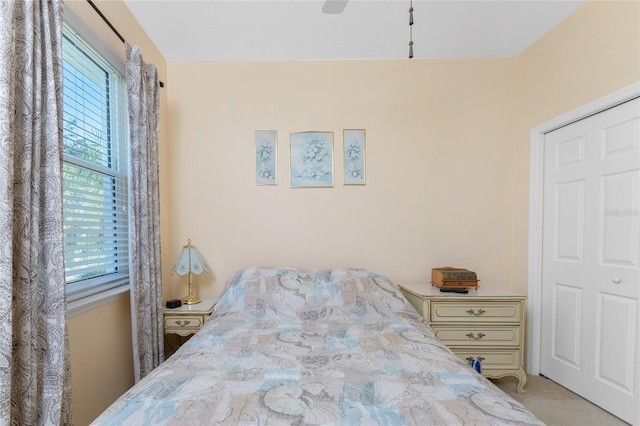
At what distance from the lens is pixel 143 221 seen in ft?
6.69

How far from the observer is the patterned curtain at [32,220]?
1025 mm

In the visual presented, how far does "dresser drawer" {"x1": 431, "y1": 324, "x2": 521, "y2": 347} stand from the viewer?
2.26m

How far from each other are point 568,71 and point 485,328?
195 centimetres

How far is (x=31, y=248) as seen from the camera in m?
1.16

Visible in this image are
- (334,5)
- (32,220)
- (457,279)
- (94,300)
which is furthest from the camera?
(457,279)

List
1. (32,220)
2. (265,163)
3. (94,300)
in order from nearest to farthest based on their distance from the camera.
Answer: (32,220), (94,300), (265,163)

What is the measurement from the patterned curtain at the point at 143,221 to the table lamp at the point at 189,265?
261 mm

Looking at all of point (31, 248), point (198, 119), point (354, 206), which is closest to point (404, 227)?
point (354, 206)

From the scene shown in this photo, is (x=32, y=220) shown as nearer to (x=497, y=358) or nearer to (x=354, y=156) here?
(x=354, y=156)

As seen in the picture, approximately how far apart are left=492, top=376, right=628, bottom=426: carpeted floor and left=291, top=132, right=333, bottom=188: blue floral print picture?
2.12 meters

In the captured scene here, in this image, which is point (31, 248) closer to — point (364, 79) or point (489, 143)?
point (364, 79)

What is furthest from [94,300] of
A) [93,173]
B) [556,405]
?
[556,405]

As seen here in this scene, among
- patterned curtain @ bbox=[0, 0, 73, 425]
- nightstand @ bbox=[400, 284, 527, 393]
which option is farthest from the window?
nightstand @ bbox=[400, 284, 527, 393]

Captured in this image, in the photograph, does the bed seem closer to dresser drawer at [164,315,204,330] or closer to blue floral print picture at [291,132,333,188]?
dresser drawer at [164,315,204,330]
